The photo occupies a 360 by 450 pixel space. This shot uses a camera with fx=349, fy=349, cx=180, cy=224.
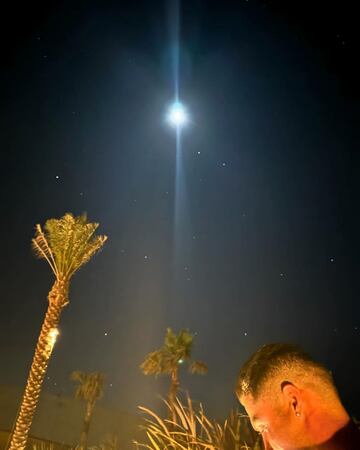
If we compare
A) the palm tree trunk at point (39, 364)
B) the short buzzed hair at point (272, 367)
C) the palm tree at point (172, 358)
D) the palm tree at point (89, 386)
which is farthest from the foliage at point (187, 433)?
the palm tree at point (89, 386)

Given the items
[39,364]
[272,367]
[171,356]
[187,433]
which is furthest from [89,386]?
[272,367]

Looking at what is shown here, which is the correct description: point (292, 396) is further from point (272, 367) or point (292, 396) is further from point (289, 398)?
point (272, 367)

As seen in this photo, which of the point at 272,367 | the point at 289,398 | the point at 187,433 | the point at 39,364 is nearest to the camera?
the point at 289,398

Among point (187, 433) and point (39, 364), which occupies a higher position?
point (39, 364)

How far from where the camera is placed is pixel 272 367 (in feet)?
6.51

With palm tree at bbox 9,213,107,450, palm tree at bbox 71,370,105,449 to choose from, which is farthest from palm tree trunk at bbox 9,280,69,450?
palm tree at bbox 71,370,105,449

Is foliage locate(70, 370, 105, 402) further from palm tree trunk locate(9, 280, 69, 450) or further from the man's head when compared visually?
the man's head

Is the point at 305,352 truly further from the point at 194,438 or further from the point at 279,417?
the point at 194,438

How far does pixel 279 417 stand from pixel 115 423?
126 metres

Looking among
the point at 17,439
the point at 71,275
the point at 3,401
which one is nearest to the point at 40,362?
the point at 17,439

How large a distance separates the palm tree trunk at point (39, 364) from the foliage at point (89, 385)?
2470cm

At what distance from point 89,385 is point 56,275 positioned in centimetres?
2617

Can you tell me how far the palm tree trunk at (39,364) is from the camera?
14016 millimetres

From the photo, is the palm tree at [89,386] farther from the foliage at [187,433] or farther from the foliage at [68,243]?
the foliage at [187,433]
